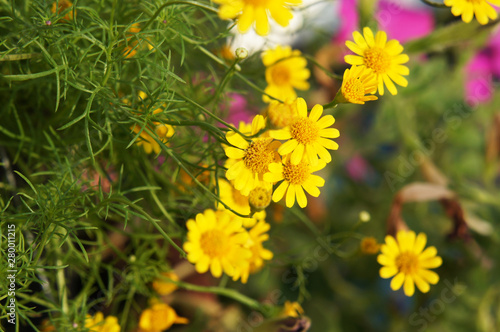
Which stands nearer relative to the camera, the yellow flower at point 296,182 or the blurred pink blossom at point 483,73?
the yellow flower at point 296,182

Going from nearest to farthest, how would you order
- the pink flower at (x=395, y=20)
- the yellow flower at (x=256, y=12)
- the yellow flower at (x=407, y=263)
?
the yellow flower at (x=256, y=12) < the yellow flower at (x=407, y=263) < the pink flower at (x=395, y=20)

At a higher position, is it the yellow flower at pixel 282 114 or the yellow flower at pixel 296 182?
the yellow flower at pixel 282 114

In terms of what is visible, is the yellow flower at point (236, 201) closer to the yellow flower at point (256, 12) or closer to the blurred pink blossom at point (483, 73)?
the yellow flower at point (256, 12)

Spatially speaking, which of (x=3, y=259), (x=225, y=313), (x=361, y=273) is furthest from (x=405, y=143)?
(x=3, y=259)

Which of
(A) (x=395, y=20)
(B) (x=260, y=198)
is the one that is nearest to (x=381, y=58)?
(B) (x=260, y=198)

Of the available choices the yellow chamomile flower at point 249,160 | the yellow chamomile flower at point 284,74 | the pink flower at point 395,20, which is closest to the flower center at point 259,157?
the yellow chamomile flower at point 249,160

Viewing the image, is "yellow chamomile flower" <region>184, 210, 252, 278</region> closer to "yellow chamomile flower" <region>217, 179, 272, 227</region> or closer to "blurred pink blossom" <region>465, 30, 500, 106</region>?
"yellow chamomile flower" <region>217, 179, 272, 227</region>
